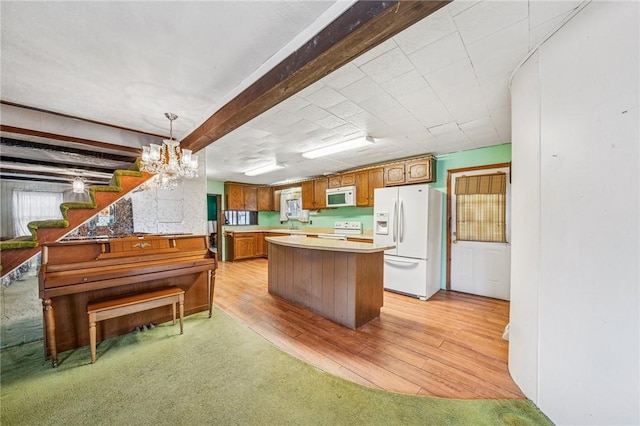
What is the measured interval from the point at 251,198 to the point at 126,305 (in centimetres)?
518

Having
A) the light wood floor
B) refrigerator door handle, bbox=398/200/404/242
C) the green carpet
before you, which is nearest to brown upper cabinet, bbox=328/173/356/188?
refrigerator door handle, bbox=398/200/404/242

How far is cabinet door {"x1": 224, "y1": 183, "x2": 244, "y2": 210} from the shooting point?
6.67m

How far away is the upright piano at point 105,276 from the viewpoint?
1.97 metres

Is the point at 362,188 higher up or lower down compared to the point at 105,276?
higher up

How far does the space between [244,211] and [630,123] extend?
7358 millimetres

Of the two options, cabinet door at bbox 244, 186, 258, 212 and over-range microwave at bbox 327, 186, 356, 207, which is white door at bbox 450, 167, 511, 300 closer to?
over-range microwave at bbox 327, 186, 356, 207

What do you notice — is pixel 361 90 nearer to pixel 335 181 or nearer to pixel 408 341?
pixel 408 341

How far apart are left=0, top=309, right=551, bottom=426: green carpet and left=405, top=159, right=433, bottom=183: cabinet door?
3151mm

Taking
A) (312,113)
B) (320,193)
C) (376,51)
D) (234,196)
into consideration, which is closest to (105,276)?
(312,113)

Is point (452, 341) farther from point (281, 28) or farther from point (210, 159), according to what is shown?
point (210, 159)

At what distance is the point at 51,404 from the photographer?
154 centimetres

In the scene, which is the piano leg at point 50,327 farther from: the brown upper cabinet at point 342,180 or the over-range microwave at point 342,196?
the brown upper cabinet at point 342,180

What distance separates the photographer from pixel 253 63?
69.4 inches

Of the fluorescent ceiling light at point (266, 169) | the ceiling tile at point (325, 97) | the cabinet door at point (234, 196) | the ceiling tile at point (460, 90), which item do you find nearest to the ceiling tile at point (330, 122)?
the ceiling tile at point (325, 97)
